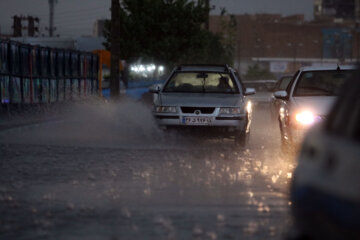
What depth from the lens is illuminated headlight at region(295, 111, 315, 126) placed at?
12430mm

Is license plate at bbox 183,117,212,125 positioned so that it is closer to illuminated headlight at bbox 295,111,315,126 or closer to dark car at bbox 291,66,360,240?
illuminated headlight at bbox 295,111,315,126

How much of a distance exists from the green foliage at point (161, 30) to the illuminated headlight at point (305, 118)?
45.8 meters

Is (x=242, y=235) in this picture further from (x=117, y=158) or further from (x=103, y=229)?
(x=117, y=158)

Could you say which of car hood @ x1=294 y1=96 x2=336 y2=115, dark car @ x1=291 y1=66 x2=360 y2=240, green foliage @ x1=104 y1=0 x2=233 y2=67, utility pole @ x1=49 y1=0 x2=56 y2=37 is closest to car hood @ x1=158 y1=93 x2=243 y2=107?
car hood @ x1=294 y1=96 x2=336 y2=115

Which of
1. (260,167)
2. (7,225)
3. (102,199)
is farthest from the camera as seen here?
(260,167)

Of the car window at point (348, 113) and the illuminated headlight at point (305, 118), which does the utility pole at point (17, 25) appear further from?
the car window at point (348, 113)

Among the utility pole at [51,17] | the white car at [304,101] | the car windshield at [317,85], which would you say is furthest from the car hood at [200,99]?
the utility pole at [51,17]

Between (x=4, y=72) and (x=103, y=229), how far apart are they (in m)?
15.9

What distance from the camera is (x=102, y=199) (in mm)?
8250

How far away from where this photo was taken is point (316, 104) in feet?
41.9

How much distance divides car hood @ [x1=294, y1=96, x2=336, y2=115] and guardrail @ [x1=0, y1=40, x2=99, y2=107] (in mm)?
10830

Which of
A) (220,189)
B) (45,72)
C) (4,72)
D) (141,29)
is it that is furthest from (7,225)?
(141,29)

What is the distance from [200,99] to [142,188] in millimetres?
6239

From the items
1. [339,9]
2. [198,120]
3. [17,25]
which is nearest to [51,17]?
[17,25]
